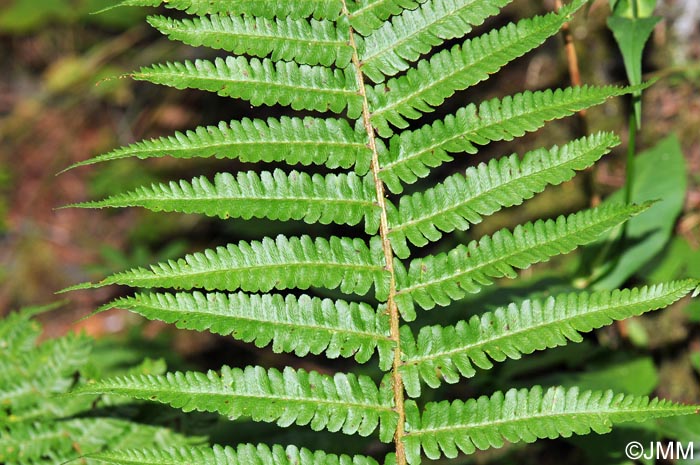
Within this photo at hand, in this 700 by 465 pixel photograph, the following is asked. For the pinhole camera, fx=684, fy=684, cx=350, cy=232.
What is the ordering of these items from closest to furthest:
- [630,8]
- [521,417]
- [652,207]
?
[521,417]
[630,8]
[652,207]

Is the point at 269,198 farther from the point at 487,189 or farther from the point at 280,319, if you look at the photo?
the point at 487,189

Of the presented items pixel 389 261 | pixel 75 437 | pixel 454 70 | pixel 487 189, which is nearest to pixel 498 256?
pixel 487 189

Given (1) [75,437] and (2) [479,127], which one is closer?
(2) [479,127]

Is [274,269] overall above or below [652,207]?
above

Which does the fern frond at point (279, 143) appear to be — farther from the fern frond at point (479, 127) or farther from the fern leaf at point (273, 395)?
the fern leaf at point (273, 395)

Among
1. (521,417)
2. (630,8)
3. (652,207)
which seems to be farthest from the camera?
(652,207)

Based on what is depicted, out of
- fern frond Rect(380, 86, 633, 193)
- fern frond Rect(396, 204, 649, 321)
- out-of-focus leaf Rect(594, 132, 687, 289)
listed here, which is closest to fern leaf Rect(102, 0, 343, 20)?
fern frond Rect(380, 86, 633, 193)

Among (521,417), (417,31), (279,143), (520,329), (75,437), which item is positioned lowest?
(75,437)

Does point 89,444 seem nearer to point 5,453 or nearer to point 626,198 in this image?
point 5,453
